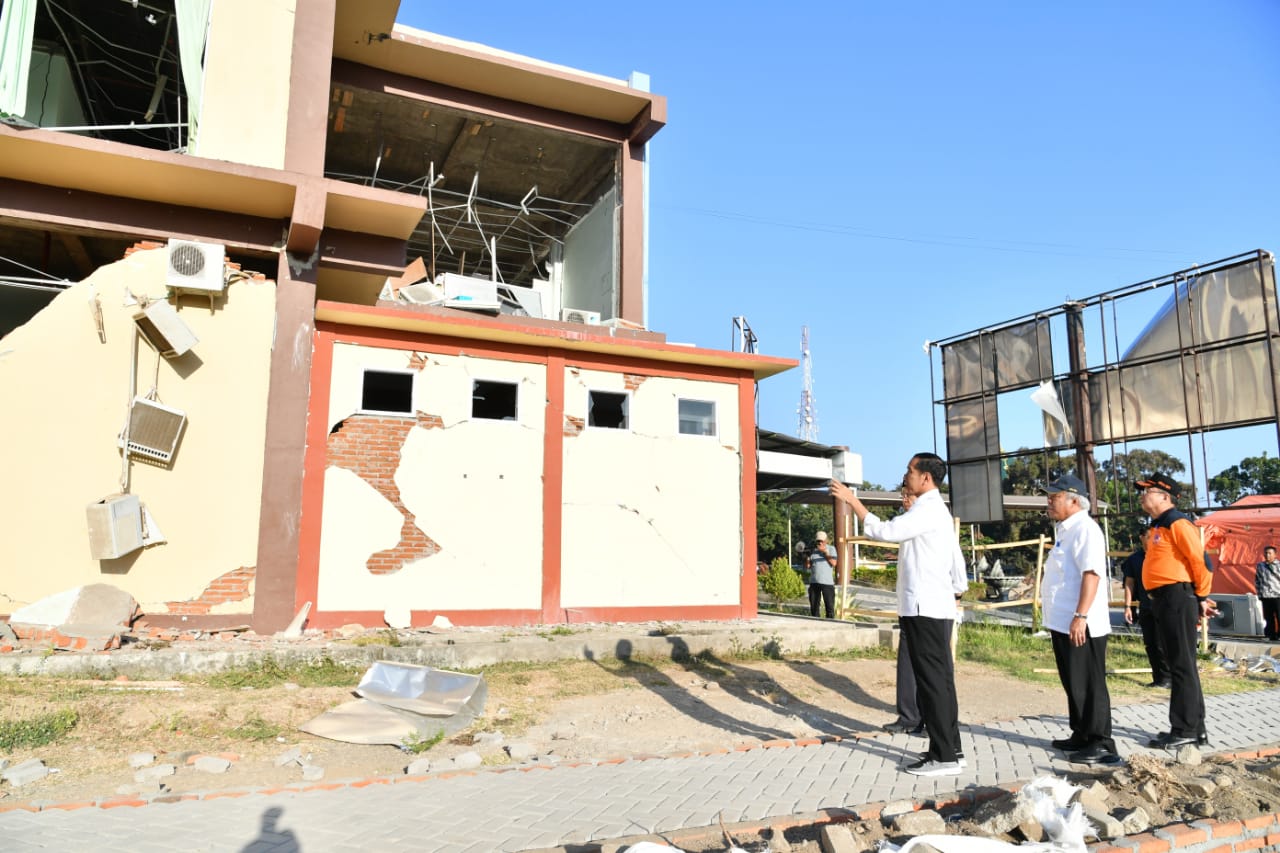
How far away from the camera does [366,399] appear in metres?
10.6

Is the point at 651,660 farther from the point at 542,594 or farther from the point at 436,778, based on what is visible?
the point at 436,778

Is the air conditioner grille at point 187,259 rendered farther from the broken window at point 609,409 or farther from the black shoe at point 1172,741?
the black shoe at point 1172,741

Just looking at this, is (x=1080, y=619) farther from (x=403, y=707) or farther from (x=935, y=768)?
(x=403, y=707)

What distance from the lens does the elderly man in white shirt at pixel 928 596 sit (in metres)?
5.05

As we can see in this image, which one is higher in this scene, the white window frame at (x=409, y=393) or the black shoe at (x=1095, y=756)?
the white window frame at (x=409, y=393)

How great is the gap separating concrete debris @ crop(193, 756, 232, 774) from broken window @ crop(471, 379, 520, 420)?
611cm

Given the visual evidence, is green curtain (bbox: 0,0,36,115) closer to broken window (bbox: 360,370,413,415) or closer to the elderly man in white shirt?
broken window (bbox: 360,370,413,415)

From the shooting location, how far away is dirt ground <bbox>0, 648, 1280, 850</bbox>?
4.92 meters

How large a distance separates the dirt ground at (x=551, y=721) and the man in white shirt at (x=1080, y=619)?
46 cm

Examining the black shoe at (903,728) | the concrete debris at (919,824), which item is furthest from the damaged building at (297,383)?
the concrete debris at (919,824)

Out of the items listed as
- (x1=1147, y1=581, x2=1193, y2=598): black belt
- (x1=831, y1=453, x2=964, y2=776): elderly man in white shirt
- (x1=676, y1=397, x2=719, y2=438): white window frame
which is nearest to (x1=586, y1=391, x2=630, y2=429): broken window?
(x1=676, y1=397, x2=719, y2=438): white window frame

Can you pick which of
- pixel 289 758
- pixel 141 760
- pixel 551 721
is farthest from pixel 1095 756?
pixel 141 760

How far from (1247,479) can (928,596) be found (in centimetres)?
6280

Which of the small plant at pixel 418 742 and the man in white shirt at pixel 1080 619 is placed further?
the small plant at pixel 418 742
